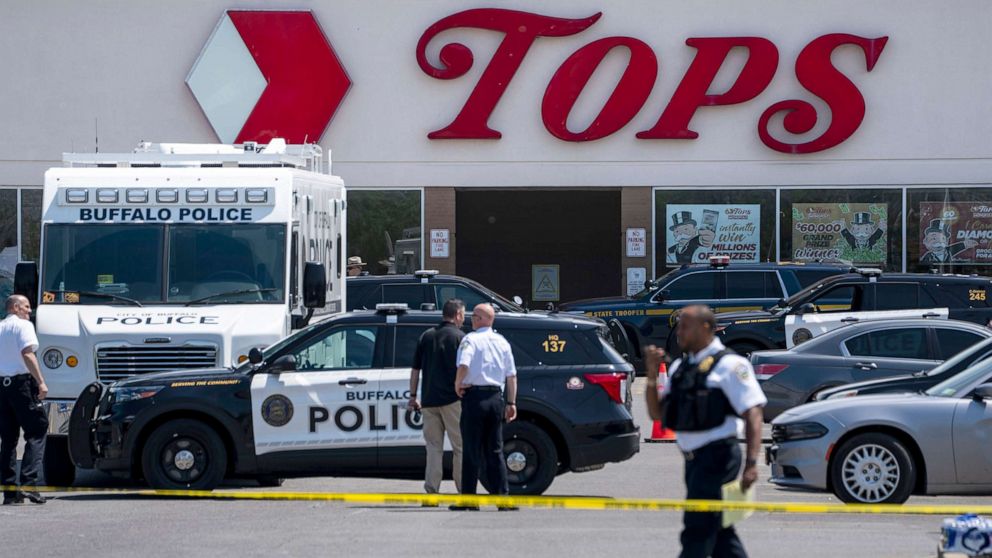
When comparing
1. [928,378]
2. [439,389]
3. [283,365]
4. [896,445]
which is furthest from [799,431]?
[283,365]

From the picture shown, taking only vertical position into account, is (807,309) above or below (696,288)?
below

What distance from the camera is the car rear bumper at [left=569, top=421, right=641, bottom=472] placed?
11531mm

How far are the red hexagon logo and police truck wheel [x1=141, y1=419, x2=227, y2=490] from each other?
1521 centimetres

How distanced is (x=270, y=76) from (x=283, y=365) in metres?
15.7

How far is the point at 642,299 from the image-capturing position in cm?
2198

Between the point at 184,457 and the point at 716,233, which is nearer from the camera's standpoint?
the point at 184,457

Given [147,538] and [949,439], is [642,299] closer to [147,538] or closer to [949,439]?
[949,439]

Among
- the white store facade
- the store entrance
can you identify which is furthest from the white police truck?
the store entrance

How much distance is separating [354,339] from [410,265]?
14.9 m

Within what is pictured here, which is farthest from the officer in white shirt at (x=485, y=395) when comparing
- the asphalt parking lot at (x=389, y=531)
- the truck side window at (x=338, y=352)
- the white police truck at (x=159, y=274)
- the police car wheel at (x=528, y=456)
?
the white police truck at (x=159, y=274)

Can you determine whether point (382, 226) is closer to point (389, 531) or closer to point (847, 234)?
point (847, 234)

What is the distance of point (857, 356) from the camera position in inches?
599

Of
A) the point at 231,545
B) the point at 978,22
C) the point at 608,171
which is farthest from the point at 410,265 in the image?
the point at 231,545

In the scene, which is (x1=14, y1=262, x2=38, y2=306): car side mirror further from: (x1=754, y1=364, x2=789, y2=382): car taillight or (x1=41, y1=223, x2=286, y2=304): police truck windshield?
(x1=754, y1=364, x2=789, y2=382): car taillight
